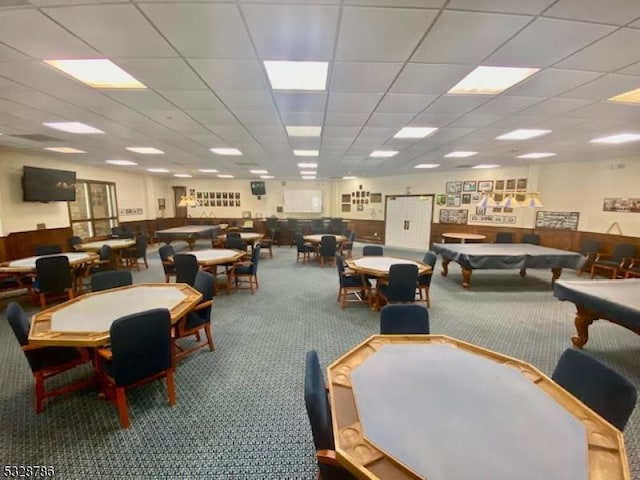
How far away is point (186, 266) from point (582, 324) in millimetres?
5311

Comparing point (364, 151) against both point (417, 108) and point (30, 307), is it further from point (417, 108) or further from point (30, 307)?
point (30, 307)

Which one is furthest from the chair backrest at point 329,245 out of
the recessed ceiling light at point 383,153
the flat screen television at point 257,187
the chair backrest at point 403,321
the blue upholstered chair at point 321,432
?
the flat screen television at point 257,187

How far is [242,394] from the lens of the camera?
243 cm

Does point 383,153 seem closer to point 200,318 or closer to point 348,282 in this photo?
point 348,282

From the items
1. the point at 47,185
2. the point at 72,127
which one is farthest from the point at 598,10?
the point at 47,185

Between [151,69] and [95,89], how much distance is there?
0.95m

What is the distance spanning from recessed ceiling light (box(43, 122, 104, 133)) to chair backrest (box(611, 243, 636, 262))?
33.8 ft

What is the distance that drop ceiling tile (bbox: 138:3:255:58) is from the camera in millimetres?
1616

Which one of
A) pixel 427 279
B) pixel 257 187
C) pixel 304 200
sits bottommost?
pixel 427 279

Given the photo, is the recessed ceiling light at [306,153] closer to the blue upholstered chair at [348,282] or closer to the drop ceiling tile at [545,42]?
the blue upholstered chair at [348,282]

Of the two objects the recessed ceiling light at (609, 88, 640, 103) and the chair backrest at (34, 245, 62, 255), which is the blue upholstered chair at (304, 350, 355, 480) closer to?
the recessed ceiling light at (609, 88, 640, 103)

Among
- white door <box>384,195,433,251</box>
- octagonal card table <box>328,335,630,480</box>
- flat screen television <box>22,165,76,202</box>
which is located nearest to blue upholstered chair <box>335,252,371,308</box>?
octagonal card table <box>328,335,630,480</box>

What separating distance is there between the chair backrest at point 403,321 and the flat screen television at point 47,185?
8.19 meters

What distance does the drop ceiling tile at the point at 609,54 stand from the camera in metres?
1.82
